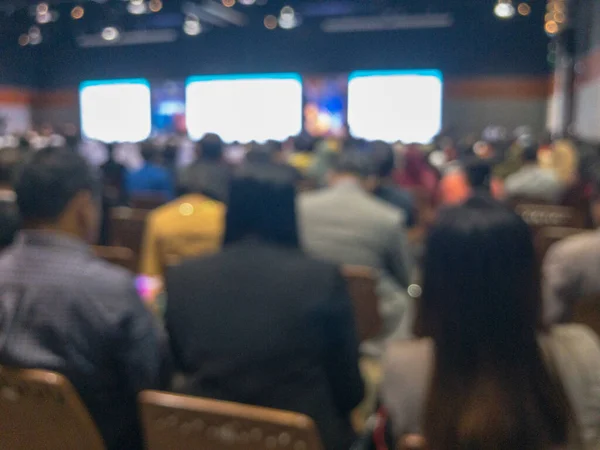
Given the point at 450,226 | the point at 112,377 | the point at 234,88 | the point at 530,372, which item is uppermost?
the point at 234,88

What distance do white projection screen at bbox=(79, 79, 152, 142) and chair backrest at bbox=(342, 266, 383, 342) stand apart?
1474 cm

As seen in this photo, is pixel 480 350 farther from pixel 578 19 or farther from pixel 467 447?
pixel 578 19

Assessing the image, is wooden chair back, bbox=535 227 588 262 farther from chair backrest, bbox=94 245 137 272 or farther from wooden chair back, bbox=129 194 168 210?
wooden chair back, bbox=129 194 168 210

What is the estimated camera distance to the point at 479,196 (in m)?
1.54

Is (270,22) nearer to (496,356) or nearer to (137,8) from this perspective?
(137,8)

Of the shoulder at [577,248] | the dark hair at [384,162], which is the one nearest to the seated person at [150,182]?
the dark hair at [384,162]

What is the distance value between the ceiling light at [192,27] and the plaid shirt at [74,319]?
14592 millimetres

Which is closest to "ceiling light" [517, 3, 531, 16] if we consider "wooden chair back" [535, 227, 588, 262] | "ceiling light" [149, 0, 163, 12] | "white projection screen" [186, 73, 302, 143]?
"white projection screen" [186, 73, 302, 143]

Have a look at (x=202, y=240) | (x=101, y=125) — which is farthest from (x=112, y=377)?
(x=101, y=125)

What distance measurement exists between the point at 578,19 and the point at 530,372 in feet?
40.2

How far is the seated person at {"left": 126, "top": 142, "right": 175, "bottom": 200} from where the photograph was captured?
6047mm

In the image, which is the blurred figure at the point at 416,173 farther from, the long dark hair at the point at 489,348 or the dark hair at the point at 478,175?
the long dark hair at the point at 489,348

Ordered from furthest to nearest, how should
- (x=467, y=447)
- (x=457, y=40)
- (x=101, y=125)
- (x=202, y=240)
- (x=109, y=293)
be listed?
1. (x=101, y=125)
2. (x=457, y=40)
3. (x=202, y=240)
4. (x=109, y=293)
5. (x=467, y=447)

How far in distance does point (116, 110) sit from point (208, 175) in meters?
14.5
